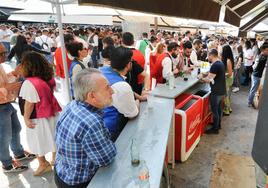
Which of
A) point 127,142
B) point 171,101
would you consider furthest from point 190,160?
point 127,142

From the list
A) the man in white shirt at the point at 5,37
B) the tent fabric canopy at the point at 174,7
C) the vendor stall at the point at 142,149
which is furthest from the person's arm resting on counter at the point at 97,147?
the man in white shirt at the point at 5,37

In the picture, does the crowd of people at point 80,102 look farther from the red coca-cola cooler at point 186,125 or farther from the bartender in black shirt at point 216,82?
the red coca-cola cooler at point 186,125

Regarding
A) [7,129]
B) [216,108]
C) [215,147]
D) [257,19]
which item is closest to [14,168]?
[7,129]

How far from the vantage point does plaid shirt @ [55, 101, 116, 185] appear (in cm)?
152

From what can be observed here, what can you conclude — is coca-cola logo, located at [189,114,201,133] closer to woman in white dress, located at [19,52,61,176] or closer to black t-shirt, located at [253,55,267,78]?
woman in white dress, located at [19,52,61,176]

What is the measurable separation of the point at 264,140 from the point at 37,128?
2.62m

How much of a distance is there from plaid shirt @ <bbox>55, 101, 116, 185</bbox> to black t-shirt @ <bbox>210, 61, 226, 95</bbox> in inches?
126

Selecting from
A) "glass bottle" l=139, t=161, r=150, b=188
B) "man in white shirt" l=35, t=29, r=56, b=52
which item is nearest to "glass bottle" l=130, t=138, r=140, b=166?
"glass bottle" l=139, t=161, r=150, b=188

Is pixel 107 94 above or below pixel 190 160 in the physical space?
above

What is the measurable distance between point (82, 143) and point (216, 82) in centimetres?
346

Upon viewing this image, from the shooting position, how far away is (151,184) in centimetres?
161

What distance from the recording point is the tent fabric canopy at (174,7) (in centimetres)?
190

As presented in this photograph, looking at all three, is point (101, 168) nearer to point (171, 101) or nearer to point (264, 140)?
point (264, 140)

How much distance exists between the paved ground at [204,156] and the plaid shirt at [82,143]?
1.67 metres
